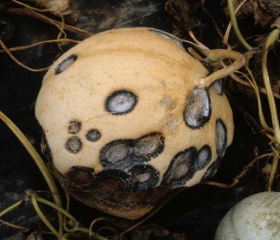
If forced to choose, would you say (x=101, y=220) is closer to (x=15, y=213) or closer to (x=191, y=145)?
(x=15, y=213)

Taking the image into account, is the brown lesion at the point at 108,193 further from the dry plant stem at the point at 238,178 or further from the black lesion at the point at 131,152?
the dry plant stem at the point at 238,178

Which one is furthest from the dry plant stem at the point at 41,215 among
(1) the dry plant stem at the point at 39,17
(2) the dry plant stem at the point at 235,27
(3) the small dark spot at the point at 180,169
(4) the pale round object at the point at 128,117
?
(2) the dry plant stem at the point at 235,27

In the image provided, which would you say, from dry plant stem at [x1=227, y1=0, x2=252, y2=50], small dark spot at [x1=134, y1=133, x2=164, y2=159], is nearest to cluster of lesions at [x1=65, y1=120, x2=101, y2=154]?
small dark spot at [x1=134, y1=133, x2=164, y2=159]

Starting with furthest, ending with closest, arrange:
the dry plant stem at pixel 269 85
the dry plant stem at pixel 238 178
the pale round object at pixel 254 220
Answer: the dry plant stem at pixel 238 178 → the dry plant stem at pixel 269 85 → the pale round object at pixel 254 220

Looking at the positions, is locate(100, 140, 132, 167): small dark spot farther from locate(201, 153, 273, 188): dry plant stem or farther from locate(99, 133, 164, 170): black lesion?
locate(201, 153, 273, 188): dry plant stem

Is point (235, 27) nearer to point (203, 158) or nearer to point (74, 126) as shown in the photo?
point (203, 158)

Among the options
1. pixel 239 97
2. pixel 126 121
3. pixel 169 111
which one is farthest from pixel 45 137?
pixel 239 97
